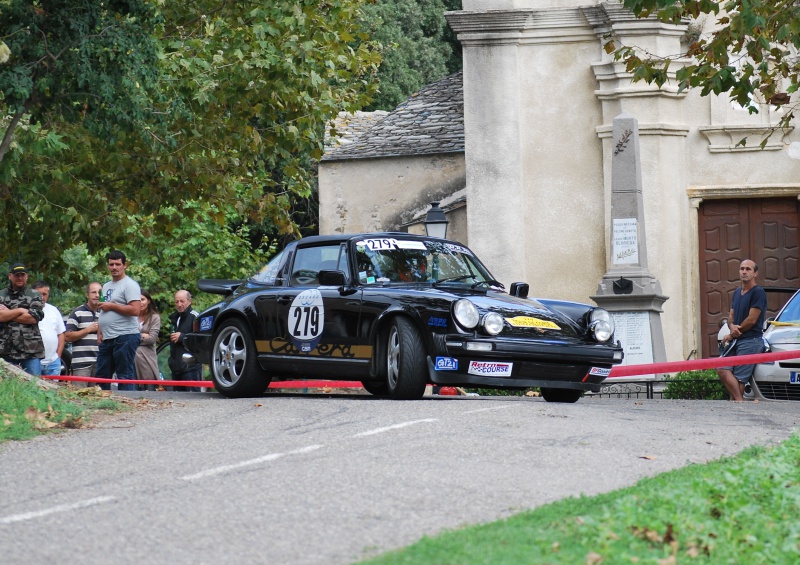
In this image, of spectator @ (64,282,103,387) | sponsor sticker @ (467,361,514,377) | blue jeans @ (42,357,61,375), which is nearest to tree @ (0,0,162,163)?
sponsor sticker @ (467,361,514,377)

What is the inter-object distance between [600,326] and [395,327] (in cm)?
191

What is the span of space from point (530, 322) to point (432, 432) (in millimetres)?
2876

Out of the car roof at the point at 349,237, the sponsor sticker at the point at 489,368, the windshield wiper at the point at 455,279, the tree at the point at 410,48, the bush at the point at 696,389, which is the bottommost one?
the bush at the point at 696,389

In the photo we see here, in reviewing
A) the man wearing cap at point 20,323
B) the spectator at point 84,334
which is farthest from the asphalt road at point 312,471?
the spectator at point 84,334

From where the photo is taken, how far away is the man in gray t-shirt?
15391 millimetres

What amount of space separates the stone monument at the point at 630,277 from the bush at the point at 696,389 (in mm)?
1160

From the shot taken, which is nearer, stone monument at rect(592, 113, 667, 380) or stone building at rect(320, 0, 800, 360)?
stone monument at rect(592, 113, 667, 380)

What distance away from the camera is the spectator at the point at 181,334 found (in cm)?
1828

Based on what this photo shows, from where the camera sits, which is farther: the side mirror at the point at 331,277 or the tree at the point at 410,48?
the tree at the point at 410,48

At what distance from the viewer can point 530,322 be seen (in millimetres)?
12148

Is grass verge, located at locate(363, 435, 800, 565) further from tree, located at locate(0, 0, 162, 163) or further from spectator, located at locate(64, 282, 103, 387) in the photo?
spectator, located at locate(64, 282, 103, 387)

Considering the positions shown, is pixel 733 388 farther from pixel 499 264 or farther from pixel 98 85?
pixel 499 264

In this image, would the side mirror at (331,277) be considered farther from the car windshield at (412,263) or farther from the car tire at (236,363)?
the car tire at (236,363)

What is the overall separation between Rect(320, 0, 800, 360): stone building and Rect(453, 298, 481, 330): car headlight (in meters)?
12.4
